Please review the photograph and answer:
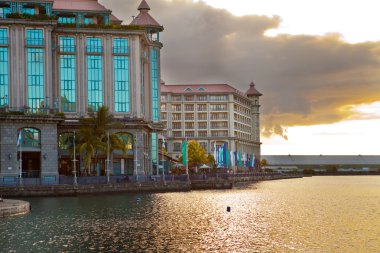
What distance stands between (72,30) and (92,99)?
15.7m

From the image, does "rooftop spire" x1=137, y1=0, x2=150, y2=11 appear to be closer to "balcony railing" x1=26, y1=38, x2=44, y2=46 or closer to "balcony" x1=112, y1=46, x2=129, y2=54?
"balcony" x1=112, y1=46, x2=129, y2=54

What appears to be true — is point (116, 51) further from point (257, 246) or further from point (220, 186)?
point (257, 246)

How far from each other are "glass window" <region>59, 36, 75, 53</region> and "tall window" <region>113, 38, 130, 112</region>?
927 cm

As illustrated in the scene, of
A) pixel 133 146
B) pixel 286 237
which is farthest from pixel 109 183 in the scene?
pixel 286 237

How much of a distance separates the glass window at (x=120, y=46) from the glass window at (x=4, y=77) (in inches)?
961

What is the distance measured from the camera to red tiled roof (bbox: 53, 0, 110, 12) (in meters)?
156

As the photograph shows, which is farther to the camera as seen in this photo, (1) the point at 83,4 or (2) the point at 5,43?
(1) the point at 83,4

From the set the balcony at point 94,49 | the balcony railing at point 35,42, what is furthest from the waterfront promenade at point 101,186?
the balcony railing at point 35,42

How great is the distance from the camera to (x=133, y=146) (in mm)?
147250

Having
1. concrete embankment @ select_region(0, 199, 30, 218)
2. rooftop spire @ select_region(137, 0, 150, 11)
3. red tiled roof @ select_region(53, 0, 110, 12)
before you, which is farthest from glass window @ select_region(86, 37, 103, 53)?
concrete embankment @ select_region(0, 199, 30, 218)

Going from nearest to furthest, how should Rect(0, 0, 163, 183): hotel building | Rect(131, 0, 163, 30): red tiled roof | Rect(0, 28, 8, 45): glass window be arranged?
Rect(0, 0, 163, 183): hotel building → Rect(0, 28, 8, 45): glass window → Rect(131, 0, 163, 30): red tiled roof

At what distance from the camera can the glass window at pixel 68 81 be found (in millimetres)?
148625

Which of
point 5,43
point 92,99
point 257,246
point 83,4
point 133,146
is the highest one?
point 83,4

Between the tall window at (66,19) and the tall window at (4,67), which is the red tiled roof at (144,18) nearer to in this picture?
the tall window at (66,19)
